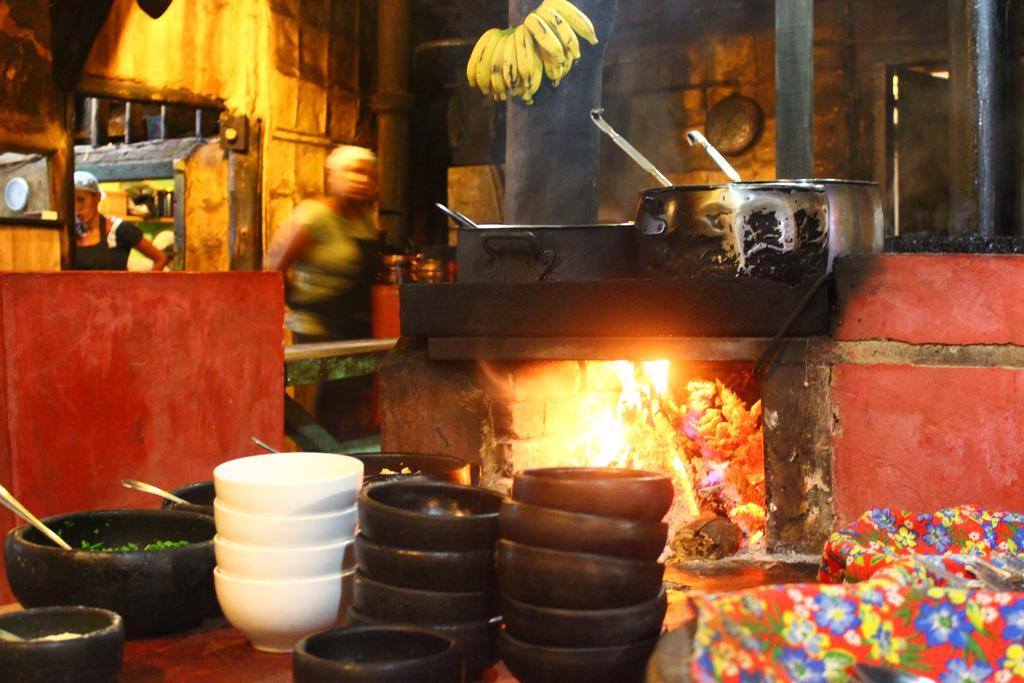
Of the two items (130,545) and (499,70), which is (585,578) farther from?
(499,70)

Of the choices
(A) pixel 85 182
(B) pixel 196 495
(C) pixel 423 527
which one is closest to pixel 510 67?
(B) pixel 196 495

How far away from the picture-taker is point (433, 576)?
185 centimetres

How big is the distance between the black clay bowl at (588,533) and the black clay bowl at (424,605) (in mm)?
177

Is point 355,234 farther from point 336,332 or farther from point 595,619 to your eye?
point 595,619

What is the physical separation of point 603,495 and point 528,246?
2.46 meters

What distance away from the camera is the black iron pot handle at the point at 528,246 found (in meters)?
4.07

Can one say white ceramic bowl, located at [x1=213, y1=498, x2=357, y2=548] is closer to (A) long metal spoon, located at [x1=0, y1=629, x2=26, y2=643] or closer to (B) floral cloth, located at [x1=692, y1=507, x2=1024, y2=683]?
(A) long metal spoon, located at [x1=0, y1=629, x2=26, y2=643]

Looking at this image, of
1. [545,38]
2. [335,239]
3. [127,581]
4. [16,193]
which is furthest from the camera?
[16,193]

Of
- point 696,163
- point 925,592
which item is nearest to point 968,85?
point 696,163

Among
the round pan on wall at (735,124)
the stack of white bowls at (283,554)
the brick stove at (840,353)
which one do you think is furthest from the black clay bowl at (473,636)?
the round pan on wall at (735,124)

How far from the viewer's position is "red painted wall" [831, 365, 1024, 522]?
327 centimetres

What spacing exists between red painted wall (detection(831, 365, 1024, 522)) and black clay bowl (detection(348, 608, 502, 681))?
1.93 m

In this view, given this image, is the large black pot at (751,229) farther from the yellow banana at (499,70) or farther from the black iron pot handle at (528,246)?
the yellow banana at (499,70)

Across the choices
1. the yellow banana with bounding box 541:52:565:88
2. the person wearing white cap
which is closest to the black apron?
the person wearing white cap
